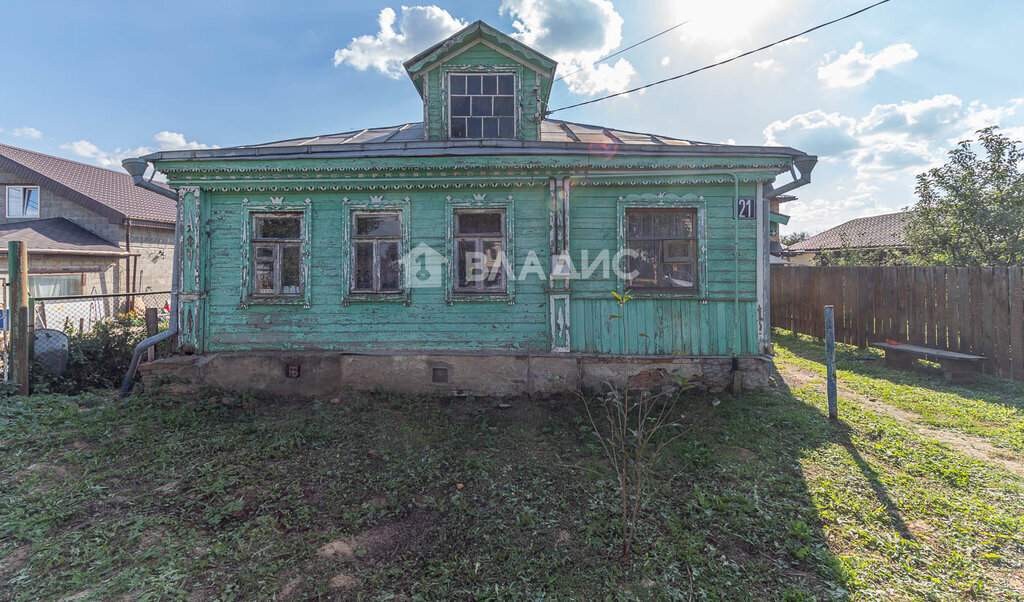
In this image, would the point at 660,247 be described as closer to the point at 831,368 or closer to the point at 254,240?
the point at 831,368

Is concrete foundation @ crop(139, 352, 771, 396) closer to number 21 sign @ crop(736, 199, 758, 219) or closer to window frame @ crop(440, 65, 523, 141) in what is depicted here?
number 21 sign @ crop(736, 199, 758, 219)

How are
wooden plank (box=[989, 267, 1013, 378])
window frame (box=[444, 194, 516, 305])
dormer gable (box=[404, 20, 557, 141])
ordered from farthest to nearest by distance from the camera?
dormer gable (box=[404, 20, 557, 141]), wooden plank (box=[989, 267, 1013, 378]), window frame (box=[444, 194, 516, 305])

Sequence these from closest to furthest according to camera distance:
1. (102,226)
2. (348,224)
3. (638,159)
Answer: (638,159) → (348,224) → (102,226)

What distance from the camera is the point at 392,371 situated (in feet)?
20.2

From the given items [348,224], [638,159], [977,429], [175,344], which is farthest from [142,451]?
[977,429]

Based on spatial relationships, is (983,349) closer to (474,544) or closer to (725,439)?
(725,439)

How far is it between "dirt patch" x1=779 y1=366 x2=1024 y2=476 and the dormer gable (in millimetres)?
6374

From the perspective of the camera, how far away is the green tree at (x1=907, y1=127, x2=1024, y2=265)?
9.03m

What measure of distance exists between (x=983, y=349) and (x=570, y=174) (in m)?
7.54

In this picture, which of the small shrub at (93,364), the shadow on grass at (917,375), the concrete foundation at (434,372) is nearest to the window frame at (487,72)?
the concrete foundation at (434,372)

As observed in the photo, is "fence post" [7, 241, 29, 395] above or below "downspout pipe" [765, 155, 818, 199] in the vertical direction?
below

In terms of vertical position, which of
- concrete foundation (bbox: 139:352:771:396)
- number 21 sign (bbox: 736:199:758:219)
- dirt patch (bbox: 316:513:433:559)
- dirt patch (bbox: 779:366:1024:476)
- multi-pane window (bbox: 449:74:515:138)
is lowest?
dirt patch (bbox: 316:513:433:559)

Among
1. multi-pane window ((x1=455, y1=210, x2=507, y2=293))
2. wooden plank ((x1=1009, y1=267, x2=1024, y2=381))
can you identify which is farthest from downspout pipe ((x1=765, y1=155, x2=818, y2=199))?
multi-pane window ((x1=455, y1=210, x2=507, y2=293))

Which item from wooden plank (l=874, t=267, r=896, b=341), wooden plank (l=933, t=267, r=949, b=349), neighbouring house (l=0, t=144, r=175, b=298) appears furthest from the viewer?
neighbouring house (l=0, t=144, r=175, b=298)
